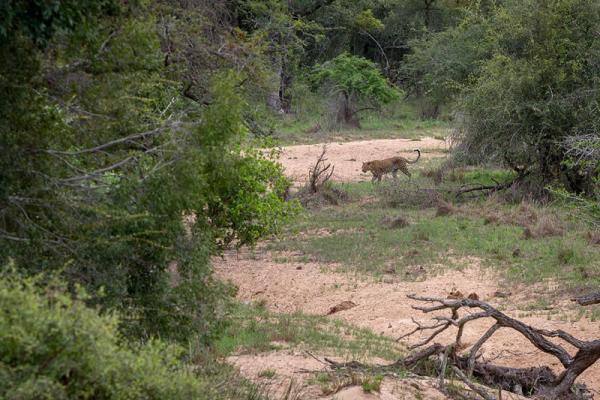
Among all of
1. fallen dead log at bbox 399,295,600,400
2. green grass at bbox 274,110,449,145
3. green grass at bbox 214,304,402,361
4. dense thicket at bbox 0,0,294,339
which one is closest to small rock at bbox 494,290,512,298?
green grass at bbox 214,304,402,361

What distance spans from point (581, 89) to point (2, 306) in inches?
645

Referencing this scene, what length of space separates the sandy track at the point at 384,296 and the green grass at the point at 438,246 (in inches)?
19.1

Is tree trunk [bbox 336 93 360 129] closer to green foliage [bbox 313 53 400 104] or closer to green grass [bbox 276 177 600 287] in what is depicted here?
green foliage [bbox 313 53 400 104]

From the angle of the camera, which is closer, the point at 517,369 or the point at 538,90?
Answer: the point at 517,369

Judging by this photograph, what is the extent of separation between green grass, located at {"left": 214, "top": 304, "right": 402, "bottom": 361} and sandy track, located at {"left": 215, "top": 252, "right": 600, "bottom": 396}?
0.68m

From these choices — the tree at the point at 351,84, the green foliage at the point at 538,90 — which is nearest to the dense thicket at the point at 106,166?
the green foliage at the point at 538,90

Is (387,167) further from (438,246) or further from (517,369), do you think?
(517,369)

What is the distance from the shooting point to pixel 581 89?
19.3 meters

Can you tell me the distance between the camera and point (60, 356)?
187 inches

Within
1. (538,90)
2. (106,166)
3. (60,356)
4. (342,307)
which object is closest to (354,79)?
(538,90)

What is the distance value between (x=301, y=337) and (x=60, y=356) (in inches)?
226

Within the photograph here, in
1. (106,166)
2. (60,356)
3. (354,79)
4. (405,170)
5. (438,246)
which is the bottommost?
(438,246)

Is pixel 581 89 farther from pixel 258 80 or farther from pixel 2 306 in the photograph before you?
pixel 2 306

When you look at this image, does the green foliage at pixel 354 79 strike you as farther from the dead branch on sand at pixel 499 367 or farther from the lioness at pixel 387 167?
the dead branch on sand at pixel 499 367
